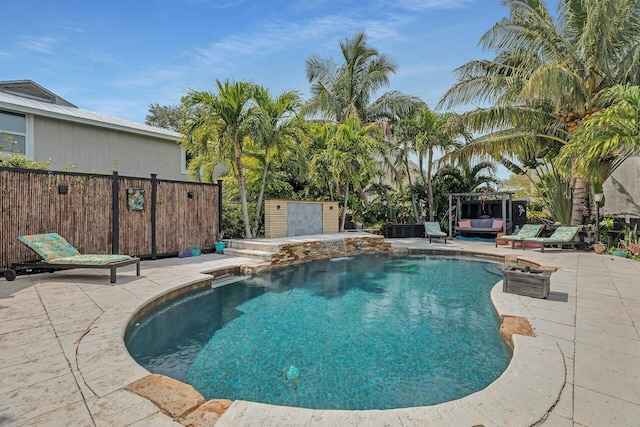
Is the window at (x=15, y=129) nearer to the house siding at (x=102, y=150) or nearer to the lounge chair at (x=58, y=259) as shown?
the house siding at (x=102, y=150)

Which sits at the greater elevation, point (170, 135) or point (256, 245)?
point (170, 135)

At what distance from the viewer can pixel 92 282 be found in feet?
19.3

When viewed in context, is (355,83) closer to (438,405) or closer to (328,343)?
(328,343)

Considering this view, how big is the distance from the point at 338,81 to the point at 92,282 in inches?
619

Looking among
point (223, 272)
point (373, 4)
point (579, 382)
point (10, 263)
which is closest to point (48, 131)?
point (10, 263)

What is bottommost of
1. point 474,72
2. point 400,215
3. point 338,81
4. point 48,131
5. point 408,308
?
point 408,308

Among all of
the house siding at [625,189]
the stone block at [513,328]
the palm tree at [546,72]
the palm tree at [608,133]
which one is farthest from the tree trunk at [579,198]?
the stone block at [513,328]

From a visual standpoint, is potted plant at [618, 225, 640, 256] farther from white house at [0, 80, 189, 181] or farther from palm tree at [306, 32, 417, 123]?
white house at [0, 80, 189, 181]

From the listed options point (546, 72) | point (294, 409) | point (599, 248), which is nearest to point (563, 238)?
point (599, 248)

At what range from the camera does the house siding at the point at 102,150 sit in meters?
10.6

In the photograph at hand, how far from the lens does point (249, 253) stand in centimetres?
930

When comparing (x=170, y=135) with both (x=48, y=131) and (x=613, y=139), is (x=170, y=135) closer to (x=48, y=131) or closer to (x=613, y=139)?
(x=48, y=131)

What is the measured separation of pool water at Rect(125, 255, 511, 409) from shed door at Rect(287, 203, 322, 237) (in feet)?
17.1

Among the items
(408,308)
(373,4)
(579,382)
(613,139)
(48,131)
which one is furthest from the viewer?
(48,131)
